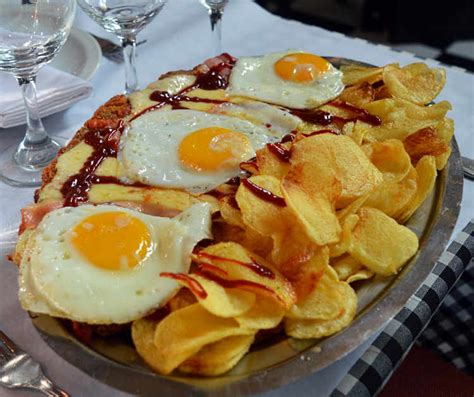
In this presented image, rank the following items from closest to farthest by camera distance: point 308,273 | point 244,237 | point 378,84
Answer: point 308,273, point 244,237, point 378,84

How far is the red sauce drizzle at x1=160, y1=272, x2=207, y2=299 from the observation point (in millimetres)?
896

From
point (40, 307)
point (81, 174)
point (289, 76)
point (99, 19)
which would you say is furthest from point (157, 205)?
point (99, 19)

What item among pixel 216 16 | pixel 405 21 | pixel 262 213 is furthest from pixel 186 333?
pixel 405 21

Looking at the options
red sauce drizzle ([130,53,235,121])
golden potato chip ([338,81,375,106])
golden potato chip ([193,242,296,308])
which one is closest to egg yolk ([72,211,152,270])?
golden potato chip ([193,242,296,308])

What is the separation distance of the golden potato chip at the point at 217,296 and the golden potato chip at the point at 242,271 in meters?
0.01

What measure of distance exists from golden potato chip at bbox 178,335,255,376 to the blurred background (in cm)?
289

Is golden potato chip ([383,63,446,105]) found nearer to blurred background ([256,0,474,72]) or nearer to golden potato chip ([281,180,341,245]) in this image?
golden potato chip ([281,180,341,245])

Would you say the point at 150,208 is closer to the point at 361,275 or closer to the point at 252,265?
the point at 252,265

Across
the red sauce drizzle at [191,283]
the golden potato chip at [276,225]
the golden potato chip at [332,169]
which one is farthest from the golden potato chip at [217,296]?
A: the golden potato chip at [332,169]

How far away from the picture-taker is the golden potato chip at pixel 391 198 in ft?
3.89

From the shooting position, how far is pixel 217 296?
92 cm

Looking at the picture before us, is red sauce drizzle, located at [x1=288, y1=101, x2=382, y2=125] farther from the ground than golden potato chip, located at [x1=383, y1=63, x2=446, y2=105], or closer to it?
closer to it

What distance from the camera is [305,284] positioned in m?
1.00

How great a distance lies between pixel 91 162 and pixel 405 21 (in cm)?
284
